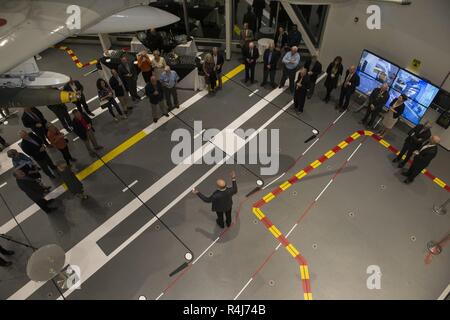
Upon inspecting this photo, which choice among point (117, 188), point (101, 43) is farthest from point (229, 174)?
point (101, 43)

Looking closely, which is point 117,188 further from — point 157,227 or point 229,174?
point 229,174

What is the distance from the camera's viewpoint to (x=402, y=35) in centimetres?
863

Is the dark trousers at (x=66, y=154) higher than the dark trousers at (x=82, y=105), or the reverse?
the dark trousers at (x=82, y=105)

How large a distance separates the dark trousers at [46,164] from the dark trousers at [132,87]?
3.42 meters

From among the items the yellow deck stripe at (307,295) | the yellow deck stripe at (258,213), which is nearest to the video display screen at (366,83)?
the yellow deck stripe at (258,213)

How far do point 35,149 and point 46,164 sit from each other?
2.20 feet

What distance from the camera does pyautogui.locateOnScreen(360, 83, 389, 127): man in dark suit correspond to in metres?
8.74

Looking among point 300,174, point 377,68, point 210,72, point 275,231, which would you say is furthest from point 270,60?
point 275,231

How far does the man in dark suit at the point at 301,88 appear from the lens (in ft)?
30.5

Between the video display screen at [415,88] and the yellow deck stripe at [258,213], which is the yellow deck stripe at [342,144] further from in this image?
the yellow deck stripe at [258,213]

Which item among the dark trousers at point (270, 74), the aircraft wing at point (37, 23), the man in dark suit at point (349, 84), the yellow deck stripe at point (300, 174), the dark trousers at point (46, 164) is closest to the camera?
the aircraft wing at point (37, 23)

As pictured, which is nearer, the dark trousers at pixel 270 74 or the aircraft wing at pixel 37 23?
the aircraft wing at pixel 37 23

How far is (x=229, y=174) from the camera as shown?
28.5ft

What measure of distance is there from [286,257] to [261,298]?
1110 mm
